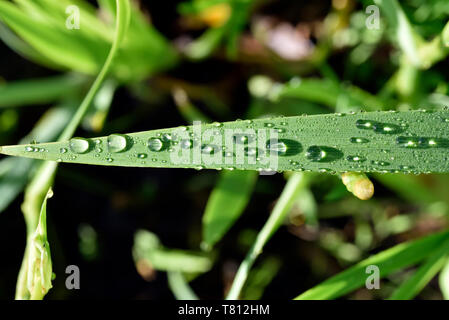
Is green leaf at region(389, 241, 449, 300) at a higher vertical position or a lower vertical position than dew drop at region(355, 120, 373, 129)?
lower

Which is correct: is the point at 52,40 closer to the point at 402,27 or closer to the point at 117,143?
the point at 117,143

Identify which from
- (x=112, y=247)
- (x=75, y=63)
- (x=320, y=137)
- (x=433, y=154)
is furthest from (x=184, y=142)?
(x=112, y=247)

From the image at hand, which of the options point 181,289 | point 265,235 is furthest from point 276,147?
point 181,289

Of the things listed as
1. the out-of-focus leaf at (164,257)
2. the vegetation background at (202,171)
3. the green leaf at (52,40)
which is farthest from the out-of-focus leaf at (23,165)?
the out-of-focus leaf at (164,257)

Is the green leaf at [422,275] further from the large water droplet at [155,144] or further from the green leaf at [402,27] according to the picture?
the large water droplet at [155,144]

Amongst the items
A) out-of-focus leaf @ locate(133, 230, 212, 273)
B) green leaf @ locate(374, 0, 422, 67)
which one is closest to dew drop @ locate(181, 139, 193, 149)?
green leaf @ locate(374, 0, 422, 67)

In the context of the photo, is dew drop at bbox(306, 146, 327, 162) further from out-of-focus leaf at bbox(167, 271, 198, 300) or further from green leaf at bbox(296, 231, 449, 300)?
out-of-focus leaf at bbox(167, 271, 198, 300)
